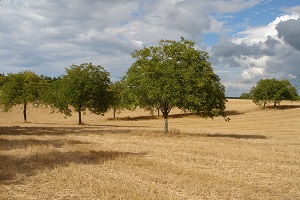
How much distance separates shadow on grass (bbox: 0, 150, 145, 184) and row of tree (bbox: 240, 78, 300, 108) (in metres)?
75.2

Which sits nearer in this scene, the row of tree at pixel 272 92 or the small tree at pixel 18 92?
the small tree at pixel 18 92

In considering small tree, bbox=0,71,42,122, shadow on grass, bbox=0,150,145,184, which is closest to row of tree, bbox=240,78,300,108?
small tree, bbox=0,71,42,122

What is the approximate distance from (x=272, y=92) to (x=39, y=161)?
8128cm

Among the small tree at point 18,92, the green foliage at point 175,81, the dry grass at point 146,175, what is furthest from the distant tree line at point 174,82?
the small tree at point 18,92

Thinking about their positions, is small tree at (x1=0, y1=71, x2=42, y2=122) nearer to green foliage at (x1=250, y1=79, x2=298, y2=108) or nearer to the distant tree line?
the distant tree line

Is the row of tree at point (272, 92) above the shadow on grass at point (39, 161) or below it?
above

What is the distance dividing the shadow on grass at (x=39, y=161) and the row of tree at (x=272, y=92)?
75.2 meters

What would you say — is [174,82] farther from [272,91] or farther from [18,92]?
[272,91]

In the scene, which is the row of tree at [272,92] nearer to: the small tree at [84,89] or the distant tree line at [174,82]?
the small tree at [84,89]

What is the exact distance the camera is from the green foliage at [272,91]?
8750cm

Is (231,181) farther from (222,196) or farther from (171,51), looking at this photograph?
(171,51)

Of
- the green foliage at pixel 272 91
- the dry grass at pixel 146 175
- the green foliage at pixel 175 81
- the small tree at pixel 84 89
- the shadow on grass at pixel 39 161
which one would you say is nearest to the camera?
the dry grass at pixel 146 175

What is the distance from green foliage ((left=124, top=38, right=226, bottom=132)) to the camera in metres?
30.6

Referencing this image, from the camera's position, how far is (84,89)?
55.4m
